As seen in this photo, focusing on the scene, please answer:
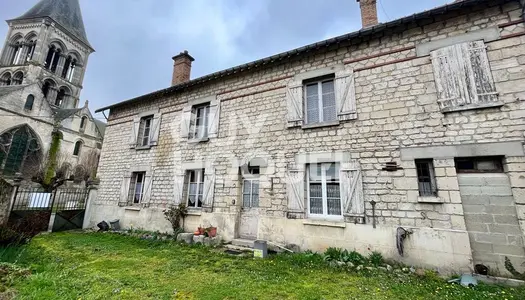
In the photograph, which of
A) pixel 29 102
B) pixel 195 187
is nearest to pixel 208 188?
pixel 195 187

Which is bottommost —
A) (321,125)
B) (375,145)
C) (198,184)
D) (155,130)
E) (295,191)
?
(295,191)

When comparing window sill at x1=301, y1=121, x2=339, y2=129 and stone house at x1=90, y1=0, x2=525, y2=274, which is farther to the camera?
window sill at x1=301, y1=121, x2=339, y2=129

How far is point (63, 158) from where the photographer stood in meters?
19.8

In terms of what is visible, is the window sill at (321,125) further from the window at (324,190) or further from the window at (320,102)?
the window at (324,190)

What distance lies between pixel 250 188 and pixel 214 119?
268 cm

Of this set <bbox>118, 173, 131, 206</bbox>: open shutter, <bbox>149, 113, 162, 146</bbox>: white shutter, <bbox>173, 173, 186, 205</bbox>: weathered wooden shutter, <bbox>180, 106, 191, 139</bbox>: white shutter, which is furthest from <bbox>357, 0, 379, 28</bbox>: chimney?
<bbox>118, 173, 131, 206</bbox>: open shutter

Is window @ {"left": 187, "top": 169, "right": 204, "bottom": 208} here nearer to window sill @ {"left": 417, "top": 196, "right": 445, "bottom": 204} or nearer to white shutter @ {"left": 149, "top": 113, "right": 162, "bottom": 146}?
white shutter @ {"left": 149, "top": 113, "right": 162, "bottom": 146}

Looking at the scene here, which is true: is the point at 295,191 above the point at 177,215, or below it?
above

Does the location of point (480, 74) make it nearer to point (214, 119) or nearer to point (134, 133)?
point (214, 119)

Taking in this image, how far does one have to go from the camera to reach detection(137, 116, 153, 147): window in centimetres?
924

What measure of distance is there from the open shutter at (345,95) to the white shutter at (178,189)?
5.43 meters

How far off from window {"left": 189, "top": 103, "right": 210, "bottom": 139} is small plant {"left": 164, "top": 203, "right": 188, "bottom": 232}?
2.48 metres

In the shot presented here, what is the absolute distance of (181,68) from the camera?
9648mm

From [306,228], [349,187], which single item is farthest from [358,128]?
[306,228]
